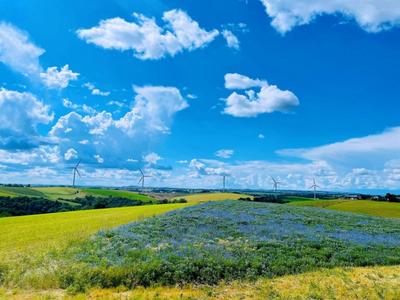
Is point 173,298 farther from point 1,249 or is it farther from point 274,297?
point 1,249

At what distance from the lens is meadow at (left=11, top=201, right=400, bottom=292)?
15023mm

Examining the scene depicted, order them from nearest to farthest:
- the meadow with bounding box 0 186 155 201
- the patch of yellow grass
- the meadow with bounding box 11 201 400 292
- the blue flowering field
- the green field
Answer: the patch of yellow grass, the meadow with bounding box 11 201 400 292, the blue flowering field, the green field, the meadow with bounding box 0 186 155 201

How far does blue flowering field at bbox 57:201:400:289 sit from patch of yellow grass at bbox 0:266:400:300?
76 centimetres

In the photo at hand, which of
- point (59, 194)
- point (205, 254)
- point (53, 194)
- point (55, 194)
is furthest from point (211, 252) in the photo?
point (59, 194)

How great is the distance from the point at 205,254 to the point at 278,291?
16.1 ft

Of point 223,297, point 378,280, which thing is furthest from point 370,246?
point 223,297

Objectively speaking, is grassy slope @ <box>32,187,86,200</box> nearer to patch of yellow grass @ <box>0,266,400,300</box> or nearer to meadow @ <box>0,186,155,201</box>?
meadow @ <box>0,186,155,201</box>

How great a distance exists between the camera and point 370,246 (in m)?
22.6

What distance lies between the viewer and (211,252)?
18406 millimetres

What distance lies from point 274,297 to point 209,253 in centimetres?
537

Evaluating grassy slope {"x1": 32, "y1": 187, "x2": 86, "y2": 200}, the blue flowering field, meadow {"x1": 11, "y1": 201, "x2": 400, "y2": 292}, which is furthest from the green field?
meadow {"x1": 11, "y1": 201, "x2": 400, "y2": 292}

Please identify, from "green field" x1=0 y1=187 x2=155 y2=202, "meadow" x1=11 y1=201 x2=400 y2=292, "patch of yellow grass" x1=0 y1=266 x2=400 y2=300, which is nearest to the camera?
"patch of yellow grass" x1=0 y1=266 x2=400 y2=300

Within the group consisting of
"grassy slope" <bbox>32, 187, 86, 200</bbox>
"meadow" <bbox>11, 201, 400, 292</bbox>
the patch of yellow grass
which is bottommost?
the patch of yellow grass

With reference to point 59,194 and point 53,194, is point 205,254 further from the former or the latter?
point 59,194
